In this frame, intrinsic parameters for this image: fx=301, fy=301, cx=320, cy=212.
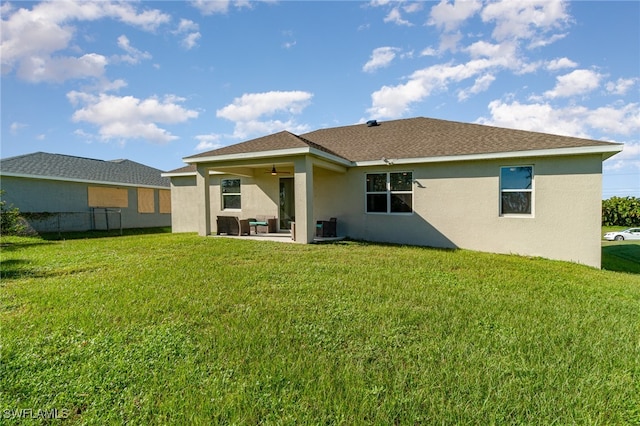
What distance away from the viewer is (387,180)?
1217cm

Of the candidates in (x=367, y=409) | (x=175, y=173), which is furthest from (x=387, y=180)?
(x=175, y=173)

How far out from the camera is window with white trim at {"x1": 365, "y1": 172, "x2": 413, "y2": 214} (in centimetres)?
1188

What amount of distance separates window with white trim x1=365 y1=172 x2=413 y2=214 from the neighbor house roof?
759mm

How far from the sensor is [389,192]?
39.8ft

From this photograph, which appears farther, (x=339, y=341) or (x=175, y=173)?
(x=175, y=173)

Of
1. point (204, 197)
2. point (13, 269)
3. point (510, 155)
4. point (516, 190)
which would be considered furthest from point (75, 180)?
point (516, 190)

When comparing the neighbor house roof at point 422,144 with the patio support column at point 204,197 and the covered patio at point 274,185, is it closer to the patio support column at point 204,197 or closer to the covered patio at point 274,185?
the covered patio at point 274,185

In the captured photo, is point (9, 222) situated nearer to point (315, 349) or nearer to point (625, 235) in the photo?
point (315, 349)

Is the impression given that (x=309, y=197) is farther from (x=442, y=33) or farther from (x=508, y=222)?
(x=442, y=33)

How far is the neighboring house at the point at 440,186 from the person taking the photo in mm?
9445

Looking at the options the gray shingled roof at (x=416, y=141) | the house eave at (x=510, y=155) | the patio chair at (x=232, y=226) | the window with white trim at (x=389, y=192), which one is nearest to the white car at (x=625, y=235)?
the gray shingled roof at (x=416, y=141)

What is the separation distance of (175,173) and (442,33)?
14.2 metres

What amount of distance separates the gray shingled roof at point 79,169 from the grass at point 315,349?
14.9 m

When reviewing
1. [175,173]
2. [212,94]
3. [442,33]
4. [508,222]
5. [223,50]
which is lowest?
[508,222]
